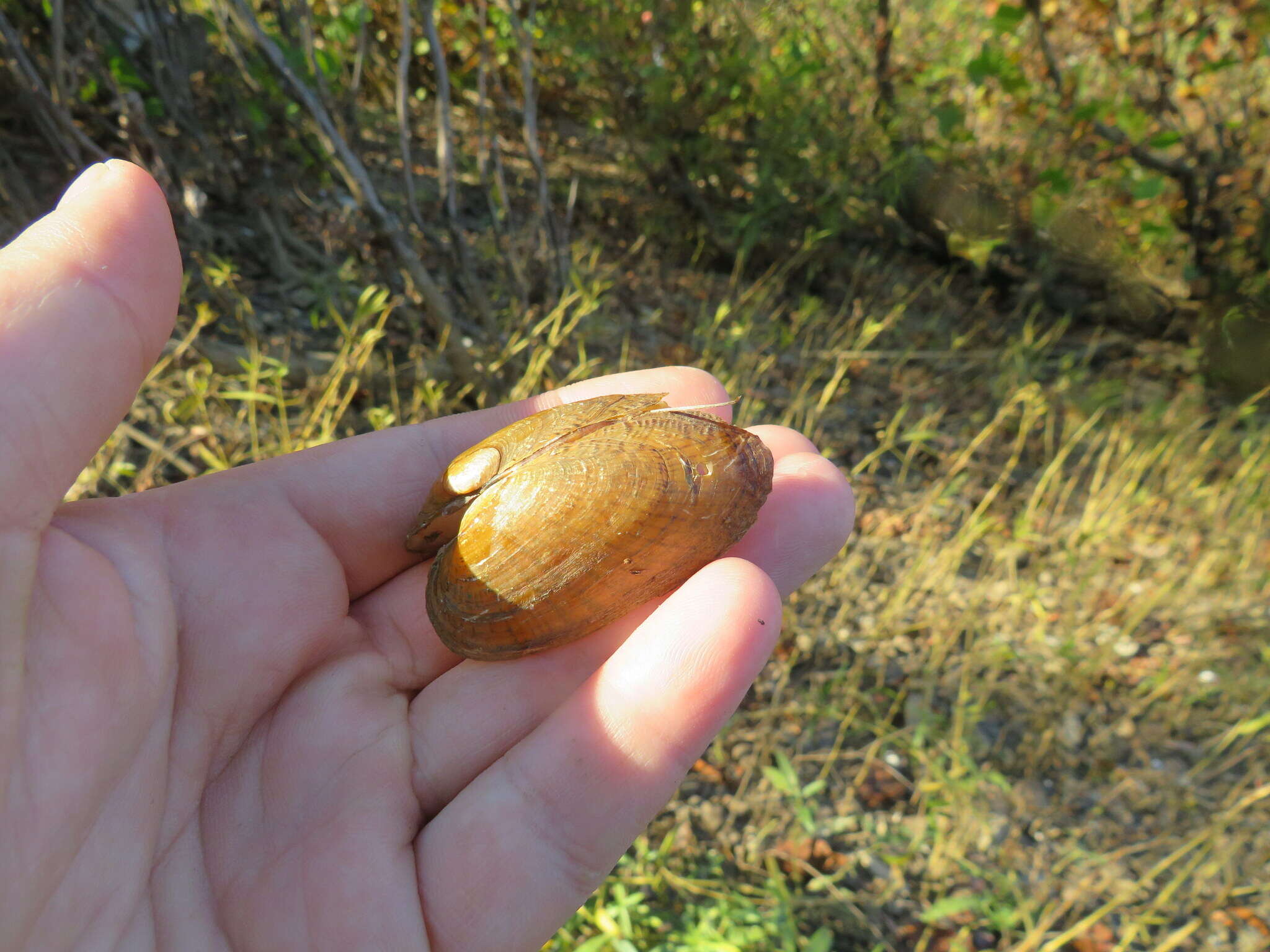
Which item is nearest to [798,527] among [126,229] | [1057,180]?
[126,229]

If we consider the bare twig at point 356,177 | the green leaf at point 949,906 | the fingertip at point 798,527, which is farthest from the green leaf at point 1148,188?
the green leaf at point 949,906

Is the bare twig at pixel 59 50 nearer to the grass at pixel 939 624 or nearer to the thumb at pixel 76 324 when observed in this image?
the grass at pixel 939 624

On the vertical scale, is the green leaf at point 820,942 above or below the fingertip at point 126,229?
below

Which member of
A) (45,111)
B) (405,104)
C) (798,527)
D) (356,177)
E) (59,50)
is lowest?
(798,527)

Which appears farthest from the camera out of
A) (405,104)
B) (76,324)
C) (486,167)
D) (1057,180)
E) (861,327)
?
(861,327)

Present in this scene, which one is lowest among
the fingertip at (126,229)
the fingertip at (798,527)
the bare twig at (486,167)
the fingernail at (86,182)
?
the fingertip at (798,527)

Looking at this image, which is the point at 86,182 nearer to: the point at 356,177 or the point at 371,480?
the point at 371,480

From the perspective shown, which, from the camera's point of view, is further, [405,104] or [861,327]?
[861,327]
